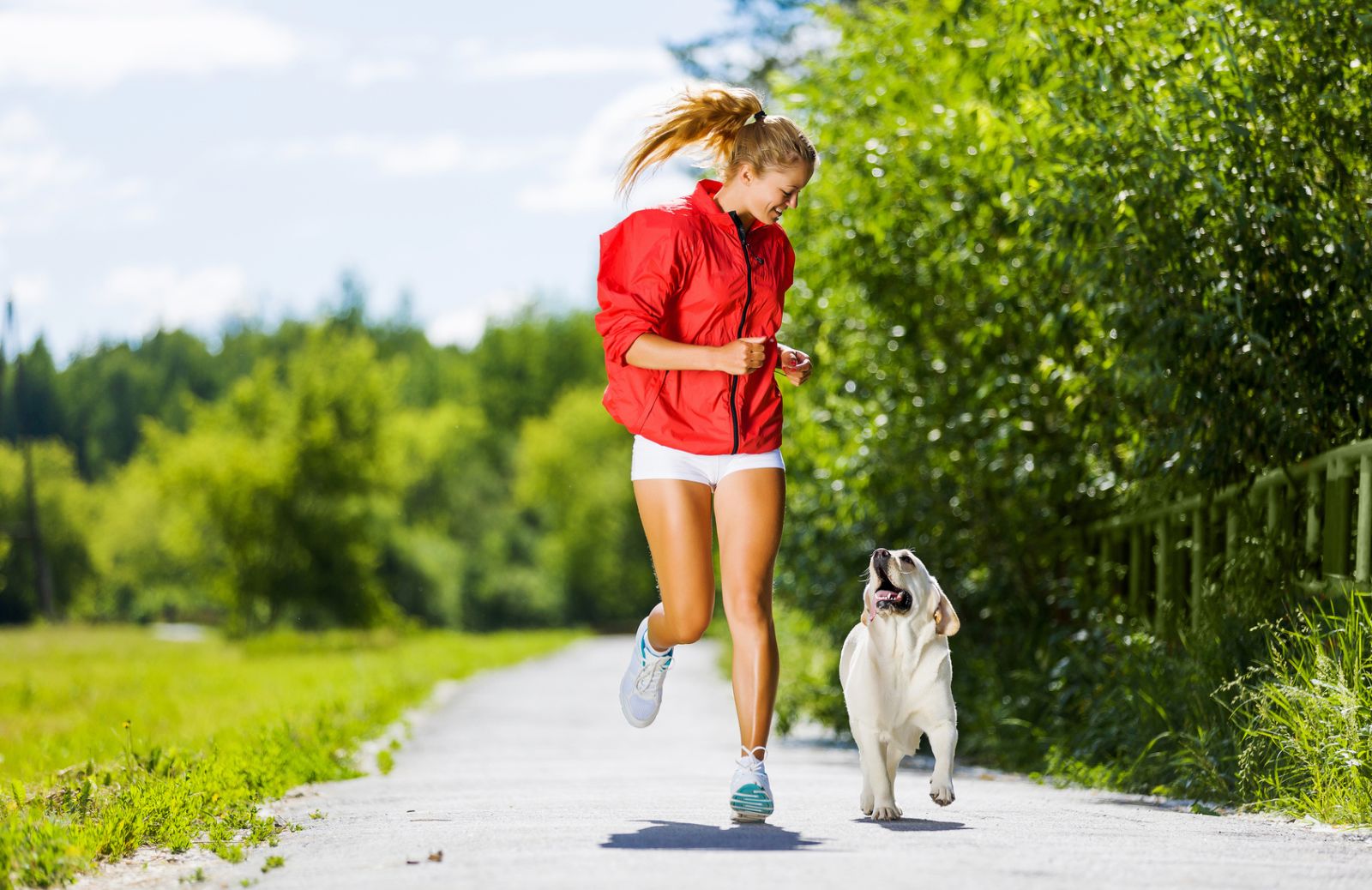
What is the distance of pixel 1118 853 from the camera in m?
4.88

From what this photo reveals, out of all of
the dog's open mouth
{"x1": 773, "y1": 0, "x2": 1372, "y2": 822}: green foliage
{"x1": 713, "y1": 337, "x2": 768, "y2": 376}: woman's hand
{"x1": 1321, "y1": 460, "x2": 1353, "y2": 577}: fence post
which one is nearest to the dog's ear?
the dog's open mouth

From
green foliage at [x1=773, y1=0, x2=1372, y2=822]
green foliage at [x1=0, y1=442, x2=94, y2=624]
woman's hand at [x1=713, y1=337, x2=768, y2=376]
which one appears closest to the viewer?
woman's hand at [x1=713, y1=337, x2=768, y2=376]

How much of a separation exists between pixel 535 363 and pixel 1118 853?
86006 millimetres

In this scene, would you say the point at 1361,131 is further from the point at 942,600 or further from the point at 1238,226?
the point at 942,600

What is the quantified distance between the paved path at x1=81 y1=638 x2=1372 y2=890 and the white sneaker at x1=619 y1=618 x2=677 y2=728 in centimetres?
35

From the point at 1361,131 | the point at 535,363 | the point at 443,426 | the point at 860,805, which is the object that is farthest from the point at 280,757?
the point at 535,363

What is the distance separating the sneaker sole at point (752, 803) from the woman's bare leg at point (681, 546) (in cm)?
57

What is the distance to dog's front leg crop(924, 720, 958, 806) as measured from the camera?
18.1 ft

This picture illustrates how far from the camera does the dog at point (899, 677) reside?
5477 mm

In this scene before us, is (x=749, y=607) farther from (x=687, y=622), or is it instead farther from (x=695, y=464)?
(x=695, y=464)

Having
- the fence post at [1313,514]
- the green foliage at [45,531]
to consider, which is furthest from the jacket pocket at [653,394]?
the green foliage at [45,531]

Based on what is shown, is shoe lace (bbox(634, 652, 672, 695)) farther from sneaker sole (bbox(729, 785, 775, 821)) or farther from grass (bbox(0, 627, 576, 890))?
grass (bbox(0, 627, 576, 890))

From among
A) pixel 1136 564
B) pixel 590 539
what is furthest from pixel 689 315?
pixel 590 539

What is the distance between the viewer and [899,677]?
5535 mm
